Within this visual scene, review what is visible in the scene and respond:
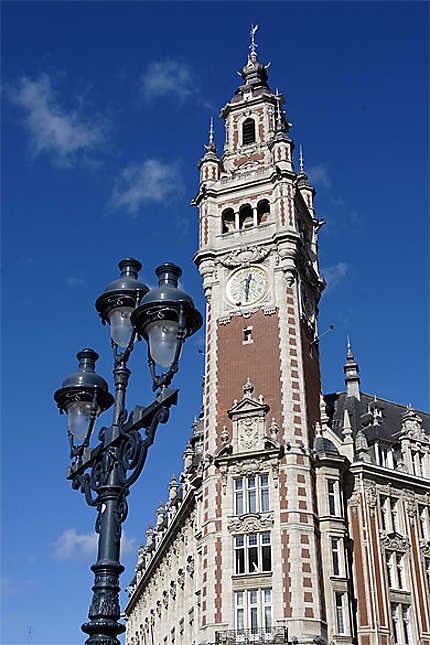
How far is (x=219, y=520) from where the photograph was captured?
43.8 m

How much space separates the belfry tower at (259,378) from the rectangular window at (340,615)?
54.7 inches

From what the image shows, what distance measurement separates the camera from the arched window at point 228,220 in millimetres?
54594

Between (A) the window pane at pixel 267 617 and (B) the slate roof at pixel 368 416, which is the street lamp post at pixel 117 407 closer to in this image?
(A) the window pane at pixel 267 617

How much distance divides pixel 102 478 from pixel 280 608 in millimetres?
29920

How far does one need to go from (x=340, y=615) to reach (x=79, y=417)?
32952 millimetres

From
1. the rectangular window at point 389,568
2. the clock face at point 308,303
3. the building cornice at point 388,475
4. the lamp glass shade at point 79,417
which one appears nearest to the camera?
the lamp glass shade at point 79,417

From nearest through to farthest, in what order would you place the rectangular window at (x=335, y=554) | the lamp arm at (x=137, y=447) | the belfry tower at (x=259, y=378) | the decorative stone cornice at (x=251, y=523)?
the lamp arm at (x=137, y=447)
the belfry tower at (x=259, y=378)
the decorative stone cornice at (x=251, y=523)
the rectangular window at (x=335, y=554)

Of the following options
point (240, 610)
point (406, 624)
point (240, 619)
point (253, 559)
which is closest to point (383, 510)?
point (406, 624)

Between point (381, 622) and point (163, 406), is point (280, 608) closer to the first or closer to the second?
point (381, 622)

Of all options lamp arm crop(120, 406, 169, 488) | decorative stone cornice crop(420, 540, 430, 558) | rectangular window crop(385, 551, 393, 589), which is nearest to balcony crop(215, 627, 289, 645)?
rectangular window crop(385, 551, 393, 589)

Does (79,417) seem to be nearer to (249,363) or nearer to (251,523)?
(251,523)

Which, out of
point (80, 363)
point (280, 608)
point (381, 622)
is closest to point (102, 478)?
point (80, 363)

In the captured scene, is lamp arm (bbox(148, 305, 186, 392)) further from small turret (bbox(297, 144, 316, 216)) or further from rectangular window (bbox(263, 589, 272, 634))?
small turret (bbox(297, 144, 316, 216))

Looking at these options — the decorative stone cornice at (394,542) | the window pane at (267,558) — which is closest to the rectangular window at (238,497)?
the window pane at (267,558)
